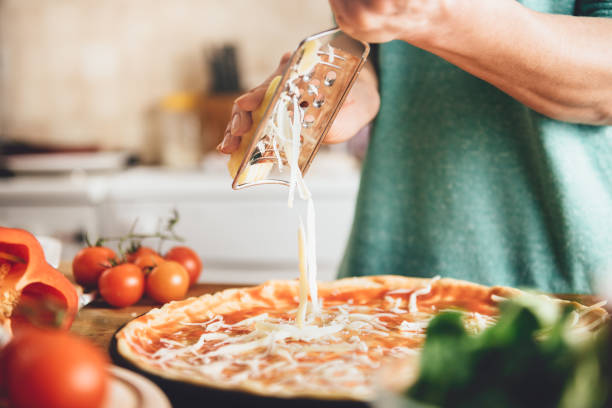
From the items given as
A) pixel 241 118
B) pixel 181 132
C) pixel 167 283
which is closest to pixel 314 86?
pixel 241 118

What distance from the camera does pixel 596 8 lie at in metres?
1.14

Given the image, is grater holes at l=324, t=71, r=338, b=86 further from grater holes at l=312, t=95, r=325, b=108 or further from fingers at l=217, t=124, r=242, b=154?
fingers at l=217, t=124, r=242, b=154

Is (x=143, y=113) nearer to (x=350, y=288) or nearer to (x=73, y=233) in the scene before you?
(x=73, y=233)

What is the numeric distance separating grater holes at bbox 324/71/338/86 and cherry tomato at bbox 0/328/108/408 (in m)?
0.53

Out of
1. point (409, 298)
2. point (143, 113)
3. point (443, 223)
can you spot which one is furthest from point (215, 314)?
point (143, 113)

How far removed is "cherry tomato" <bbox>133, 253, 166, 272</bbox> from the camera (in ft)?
3.70

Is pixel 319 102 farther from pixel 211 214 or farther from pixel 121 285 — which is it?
pixel 211 214

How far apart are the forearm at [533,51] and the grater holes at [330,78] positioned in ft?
0.40

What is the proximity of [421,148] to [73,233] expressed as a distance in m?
2.00

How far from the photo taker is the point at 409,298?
41.0 inches

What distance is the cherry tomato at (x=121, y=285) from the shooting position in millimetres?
1024

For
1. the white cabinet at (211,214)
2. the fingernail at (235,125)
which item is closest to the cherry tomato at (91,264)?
the fingernail at (235,125)

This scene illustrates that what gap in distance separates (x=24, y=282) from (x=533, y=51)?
86cm

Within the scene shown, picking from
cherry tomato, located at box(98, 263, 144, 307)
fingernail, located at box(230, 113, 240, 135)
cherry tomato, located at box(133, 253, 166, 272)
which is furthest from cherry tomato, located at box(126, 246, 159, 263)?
fingernail, located at box(230, 113, 240, 135)
